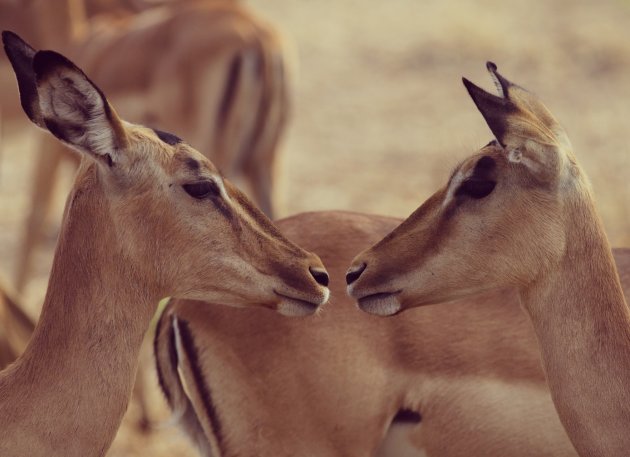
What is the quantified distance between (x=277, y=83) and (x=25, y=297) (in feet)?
6.55

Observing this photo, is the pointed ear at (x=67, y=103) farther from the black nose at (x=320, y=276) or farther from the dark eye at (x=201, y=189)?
the black nose at (x=320, y=276)

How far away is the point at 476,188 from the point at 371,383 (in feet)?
2.57

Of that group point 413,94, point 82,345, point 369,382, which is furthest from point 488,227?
point 413,94

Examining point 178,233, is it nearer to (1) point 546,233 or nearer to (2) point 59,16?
(1) point 546,233

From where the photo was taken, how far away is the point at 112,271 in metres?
3.73

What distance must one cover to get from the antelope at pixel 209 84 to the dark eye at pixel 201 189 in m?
4.05

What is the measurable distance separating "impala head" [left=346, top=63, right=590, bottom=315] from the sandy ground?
3.75 meters

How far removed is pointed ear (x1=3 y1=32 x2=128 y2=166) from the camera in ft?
11.8

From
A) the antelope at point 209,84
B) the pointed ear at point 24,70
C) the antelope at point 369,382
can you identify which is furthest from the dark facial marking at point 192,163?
the antelope at point 209,84

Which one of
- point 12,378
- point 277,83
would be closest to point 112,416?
point 12,378

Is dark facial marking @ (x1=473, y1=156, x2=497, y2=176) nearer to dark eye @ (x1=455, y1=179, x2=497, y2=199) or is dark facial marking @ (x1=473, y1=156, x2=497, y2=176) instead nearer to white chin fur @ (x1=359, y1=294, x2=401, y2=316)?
dark eye @ (x1=455, y1=179, x2=497, y2=199)

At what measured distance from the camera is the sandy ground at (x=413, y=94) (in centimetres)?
1015

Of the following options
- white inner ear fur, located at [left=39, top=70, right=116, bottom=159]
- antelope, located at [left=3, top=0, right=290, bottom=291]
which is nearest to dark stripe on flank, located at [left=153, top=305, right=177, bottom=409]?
white inner ear fur, located at [left=39, top=70, right=116, bottom=159]

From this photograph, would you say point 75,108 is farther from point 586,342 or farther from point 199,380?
point 586,342
